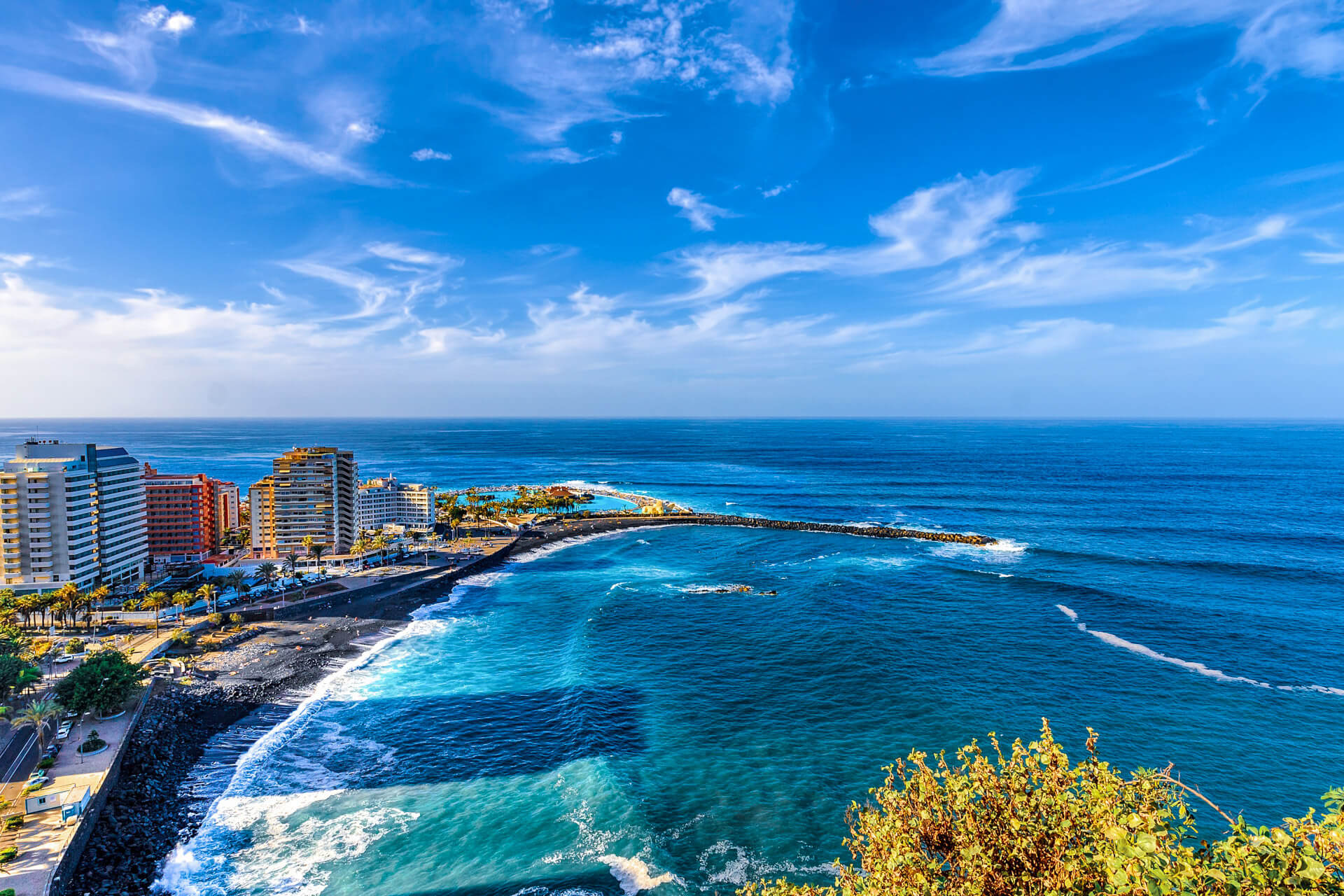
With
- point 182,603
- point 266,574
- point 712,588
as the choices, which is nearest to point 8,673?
point 182,603

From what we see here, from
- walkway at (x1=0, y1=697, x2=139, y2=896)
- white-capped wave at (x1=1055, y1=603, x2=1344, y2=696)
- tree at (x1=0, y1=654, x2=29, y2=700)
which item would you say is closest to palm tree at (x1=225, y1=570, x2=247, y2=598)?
tree at (x1=0, y1=654, x2=29, y2=700)

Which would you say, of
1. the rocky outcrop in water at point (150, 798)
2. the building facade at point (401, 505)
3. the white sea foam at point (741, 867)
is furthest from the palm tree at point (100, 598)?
the white sea foam at point (741, 867)

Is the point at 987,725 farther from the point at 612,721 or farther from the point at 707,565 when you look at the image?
the point at 707,565

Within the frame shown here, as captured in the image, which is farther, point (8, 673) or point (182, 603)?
point (182, 603)

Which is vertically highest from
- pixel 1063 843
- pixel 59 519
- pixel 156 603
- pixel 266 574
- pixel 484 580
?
pixel 1063 843

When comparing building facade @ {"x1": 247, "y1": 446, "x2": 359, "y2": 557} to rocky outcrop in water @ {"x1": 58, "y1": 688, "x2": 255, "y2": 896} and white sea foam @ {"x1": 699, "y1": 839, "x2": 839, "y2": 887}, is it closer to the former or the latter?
rocky outcrop in water @ {"x1": 58, "y1": 688, "x2": 255, "y2": 896}

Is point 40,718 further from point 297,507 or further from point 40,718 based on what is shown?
point 297,507

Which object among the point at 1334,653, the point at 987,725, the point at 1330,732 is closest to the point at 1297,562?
the point at 1334,653
